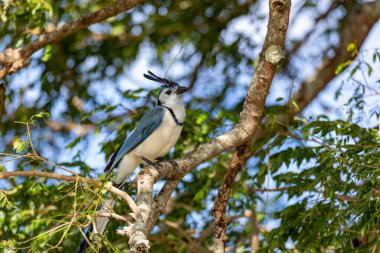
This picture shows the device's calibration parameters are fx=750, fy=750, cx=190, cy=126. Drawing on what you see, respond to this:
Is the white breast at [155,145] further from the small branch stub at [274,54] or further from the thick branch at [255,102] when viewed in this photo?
the small branch stub at [274,54]

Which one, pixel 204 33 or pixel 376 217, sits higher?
pixel 204 33

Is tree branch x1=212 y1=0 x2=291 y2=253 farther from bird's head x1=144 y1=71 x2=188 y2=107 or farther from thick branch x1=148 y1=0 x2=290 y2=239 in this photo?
bird's head x1=144 y1=71 x2=188 y2=107

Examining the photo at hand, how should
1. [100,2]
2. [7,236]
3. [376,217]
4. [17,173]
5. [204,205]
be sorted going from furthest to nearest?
[100,2]
[204,205]
[7,236]
[376,217]
[17,173]

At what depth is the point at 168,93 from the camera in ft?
17.0

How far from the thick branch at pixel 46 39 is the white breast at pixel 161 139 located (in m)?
0.95

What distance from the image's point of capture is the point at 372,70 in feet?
15.8

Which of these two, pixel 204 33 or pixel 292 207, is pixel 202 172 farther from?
pixel 204 33

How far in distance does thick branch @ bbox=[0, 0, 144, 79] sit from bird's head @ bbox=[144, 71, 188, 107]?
2.01ft

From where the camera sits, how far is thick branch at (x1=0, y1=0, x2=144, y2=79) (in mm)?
5289

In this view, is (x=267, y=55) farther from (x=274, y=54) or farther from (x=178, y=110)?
(x=178, y=110)

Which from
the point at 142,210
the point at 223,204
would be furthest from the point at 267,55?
the point at 142,210

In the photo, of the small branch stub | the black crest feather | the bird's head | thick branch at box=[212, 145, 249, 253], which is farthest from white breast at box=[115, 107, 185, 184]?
the small branch stub

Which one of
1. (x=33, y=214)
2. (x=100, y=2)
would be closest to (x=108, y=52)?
(x=100, y=2)

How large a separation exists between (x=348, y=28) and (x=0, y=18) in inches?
127
